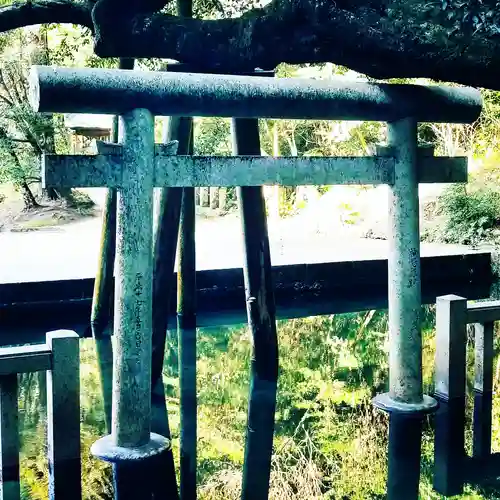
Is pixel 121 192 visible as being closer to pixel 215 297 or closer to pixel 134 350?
pixel 134 350

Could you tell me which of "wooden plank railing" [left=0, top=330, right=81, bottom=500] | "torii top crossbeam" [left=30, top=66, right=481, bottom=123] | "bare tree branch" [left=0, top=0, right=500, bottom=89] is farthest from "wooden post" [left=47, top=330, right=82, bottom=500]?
"bare tree branch" [left=0, top=0, right=500, bottom=89]

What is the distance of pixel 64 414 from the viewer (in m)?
3.94

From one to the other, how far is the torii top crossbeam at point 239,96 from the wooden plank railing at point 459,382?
1.43 meters

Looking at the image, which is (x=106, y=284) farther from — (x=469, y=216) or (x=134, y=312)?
(x=469, y=216)

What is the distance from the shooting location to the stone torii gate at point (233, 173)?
4.00m

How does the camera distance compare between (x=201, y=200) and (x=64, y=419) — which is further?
(x=201, y=200)

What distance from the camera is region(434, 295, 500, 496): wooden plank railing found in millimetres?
4906

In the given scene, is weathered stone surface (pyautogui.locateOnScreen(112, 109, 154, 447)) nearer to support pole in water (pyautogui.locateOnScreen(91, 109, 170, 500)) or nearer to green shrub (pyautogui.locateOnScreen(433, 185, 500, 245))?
support pole in water (pyautogui.locateOnScreen(91, 109, 170, 500))

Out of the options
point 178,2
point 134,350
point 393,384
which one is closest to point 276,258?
point 178,2

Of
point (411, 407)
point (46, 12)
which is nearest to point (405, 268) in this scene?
point (411, 407)

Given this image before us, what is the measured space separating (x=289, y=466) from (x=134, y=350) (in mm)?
1459

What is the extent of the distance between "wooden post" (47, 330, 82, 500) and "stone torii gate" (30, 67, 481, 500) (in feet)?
0.83

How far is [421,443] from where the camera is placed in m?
5.00

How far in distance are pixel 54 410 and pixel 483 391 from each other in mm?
3415
